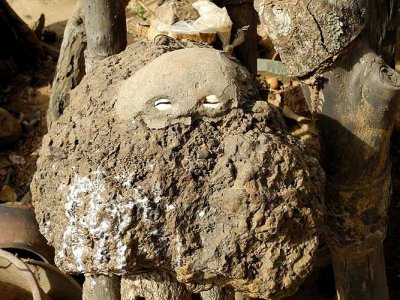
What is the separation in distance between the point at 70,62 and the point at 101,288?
1147 millimetres

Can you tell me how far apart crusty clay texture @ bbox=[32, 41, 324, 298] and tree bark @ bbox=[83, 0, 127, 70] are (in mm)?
766

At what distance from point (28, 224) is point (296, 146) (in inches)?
35.6

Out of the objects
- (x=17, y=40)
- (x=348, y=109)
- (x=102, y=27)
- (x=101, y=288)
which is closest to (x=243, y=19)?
(x=102, y=27)

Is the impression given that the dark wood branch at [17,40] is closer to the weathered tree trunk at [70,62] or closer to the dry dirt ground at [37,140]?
the dry dirt ground at [37,140]

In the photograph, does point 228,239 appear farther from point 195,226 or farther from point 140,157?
point 140,157

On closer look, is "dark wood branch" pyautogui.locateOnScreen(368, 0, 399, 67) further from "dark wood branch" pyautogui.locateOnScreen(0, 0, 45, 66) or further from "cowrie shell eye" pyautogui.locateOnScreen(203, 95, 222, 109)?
"dark wood branch" pyautogui.locateOnScreen(0, 0, 45, 66)

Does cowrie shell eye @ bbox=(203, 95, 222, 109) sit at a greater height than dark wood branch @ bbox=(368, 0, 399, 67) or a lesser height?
greater

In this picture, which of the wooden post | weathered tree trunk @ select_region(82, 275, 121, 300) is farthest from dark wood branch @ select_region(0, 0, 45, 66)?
weathered tree trunk @ select_region(82, 275, 121, 300)

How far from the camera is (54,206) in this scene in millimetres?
992

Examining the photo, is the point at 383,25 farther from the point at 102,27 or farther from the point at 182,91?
the point at 102,27

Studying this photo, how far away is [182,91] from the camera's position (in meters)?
0.96

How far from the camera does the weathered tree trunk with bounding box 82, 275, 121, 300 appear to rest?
1362 millimetres

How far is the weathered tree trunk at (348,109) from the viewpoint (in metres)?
Answer: 1.12

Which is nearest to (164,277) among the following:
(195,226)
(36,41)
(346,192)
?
(195,226)
